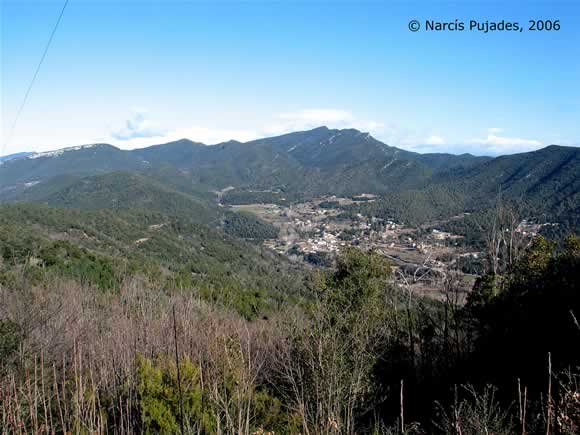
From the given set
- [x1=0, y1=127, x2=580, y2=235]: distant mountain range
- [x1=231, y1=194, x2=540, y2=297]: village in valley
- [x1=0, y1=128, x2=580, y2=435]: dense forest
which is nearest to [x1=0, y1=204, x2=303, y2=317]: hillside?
[x1=0, y1=128, x2=580, y2=435]: dense forest

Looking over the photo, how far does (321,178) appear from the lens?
164000 millimetres

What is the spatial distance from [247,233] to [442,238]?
46.5 m

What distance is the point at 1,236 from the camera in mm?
29172

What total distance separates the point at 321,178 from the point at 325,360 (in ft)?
515

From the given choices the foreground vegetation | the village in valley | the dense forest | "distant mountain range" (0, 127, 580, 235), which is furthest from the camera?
"distant mountain range" (0, 127, 580, 235)

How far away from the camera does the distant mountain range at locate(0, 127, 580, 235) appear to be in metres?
83.3

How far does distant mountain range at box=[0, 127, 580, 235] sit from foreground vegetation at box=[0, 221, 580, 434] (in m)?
29.5

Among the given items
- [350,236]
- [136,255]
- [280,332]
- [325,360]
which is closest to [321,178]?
[350,236]

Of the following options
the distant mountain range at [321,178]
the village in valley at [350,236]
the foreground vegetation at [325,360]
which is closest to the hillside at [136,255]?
the foreground vegetation at [325,360]

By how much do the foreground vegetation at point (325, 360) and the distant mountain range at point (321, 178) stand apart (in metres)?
29.5

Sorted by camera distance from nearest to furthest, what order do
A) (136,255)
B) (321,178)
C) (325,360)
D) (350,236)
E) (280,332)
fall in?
(325,360) < (280,332) < (136,255) < (350,236) < (321,178)

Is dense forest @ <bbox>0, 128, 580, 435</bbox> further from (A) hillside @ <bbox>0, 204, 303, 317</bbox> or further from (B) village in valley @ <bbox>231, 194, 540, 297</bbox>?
(B) village in valley @ <bbox>231, 194, 540, 297</bbox>

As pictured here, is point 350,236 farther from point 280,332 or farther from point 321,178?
point 321,178

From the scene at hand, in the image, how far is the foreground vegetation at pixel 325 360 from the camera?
763 centimetres
